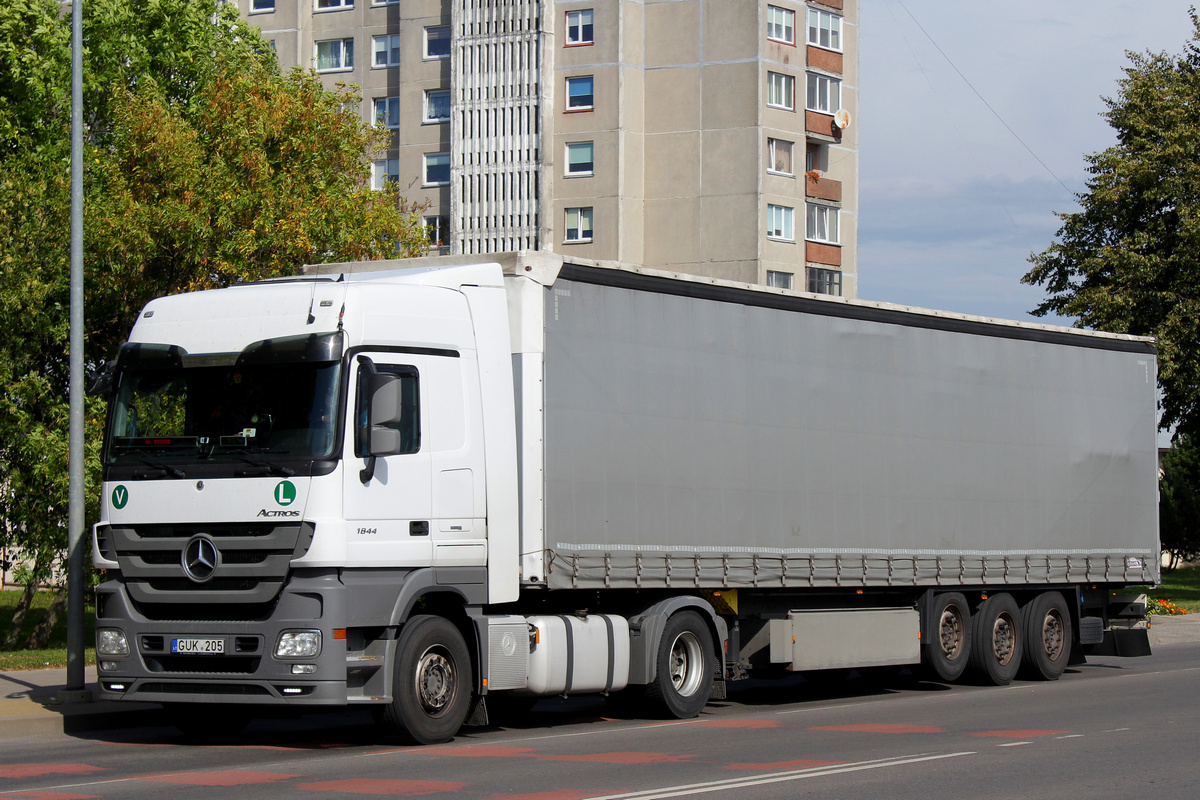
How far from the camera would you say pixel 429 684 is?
12.3m

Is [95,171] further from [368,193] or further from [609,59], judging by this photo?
[609,59]

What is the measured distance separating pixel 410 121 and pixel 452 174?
3.93 meters

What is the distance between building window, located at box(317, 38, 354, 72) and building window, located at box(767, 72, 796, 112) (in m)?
18.2

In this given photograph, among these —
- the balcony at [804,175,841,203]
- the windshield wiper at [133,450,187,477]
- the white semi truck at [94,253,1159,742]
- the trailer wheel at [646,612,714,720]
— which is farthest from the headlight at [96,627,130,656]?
the balcony at [804,175,841,203]

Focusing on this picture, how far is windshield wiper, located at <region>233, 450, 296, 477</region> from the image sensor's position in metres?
11.7

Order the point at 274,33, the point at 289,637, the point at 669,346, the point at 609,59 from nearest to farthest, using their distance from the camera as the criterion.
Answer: the point at 289,637 → the point at 669,346 → the point at 609,59 → the point at 274,33

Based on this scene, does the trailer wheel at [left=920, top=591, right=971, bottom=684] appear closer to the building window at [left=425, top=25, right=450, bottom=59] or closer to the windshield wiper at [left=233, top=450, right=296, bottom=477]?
the windshield wiper at [left=233, top=450, right=296, bottom=477]

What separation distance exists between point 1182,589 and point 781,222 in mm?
22286

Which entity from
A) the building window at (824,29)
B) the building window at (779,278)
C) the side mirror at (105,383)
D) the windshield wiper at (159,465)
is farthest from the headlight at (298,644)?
the building window at (824,29)

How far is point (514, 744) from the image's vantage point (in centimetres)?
1255

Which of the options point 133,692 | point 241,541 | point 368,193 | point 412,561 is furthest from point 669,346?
point 368,193

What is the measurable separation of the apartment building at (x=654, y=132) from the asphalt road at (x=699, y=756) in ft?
149

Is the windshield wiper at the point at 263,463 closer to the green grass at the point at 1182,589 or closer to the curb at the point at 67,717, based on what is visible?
the curb at the point at 67,717

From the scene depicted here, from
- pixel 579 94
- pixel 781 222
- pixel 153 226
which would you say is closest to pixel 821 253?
pixel 781 222
